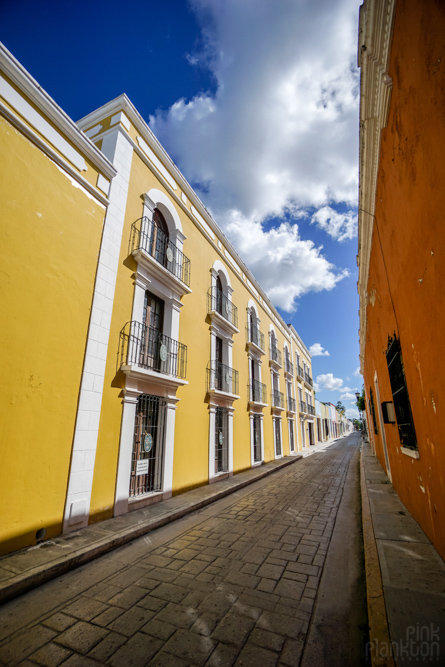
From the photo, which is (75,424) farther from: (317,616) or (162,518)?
(317,616)

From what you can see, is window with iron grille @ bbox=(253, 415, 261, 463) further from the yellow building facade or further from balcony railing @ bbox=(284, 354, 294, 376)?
balcony railing @ bbox=(284, 354, 294, 376)

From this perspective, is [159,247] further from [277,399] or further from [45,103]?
[277,399]

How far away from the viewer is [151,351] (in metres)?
6.97

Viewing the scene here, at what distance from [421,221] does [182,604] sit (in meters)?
4.02

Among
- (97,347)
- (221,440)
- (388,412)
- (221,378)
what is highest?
(221,378)

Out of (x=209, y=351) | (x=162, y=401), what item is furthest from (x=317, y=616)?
(x=209, y=351)

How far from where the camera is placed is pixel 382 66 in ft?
10.4

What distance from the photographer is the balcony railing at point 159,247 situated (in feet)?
21.9

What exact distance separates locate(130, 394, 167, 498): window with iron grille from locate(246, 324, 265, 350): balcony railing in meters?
6.98

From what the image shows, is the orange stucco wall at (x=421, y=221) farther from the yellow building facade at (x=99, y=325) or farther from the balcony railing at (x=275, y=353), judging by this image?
the balcony railing at (x=275, y=353)

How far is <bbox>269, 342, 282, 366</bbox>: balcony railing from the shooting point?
16.1 m

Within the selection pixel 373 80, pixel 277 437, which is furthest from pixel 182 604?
pixel 277 437

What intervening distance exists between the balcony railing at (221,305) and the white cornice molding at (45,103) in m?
4.87

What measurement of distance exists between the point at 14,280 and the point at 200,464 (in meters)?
6.22
